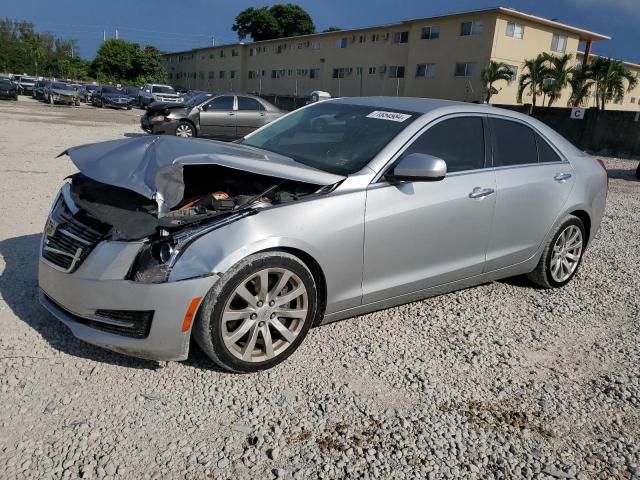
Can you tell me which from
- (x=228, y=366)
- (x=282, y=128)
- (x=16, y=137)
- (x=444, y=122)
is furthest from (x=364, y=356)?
(x=16, y=137)

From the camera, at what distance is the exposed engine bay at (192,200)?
2887 mm

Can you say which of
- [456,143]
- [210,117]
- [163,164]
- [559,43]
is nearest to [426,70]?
[559,43]

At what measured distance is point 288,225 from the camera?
3014 mm

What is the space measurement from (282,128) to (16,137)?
12.7 metres

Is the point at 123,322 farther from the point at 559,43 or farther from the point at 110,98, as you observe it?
the point at 559,43

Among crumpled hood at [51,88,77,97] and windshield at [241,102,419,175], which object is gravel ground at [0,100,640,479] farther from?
crumpled hood at [51,88,77,97]

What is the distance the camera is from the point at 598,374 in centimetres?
345

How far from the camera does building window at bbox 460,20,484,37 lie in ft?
116

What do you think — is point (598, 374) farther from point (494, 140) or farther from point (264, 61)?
point (264, 61)

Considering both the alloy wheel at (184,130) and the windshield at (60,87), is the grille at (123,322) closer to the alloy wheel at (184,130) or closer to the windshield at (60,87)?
the alloy wheel at (184,130)

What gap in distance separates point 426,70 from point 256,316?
129 feet

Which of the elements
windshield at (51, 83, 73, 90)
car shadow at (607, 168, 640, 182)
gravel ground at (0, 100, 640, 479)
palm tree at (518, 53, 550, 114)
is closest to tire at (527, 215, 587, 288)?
gravel ground at (0, 100, 640, 479)

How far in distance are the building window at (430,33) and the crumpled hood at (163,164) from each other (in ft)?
126

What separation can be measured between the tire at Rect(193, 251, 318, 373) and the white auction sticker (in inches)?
55.0
